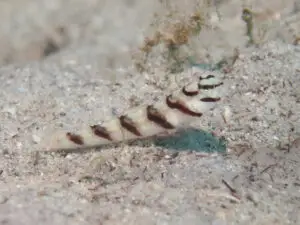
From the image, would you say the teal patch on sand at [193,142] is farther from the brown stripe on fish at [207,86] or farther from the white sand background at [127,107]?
the brown stripe on fish at [207,86]

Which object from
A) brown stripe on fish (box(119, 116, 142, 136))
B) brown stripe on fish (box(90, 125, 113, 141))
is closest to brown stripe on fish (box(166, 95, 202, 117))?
brown stripe on fish (box(119, 116, 142, 136))

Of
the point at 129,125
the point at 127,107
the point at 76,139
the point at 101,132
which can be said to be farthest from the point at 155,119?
the point at 127,107

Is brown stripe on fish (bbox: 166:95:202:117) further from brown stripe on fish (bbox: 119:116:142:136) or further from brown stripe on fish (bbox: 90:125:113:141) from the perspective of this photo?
brown stripe on fish (bbox: 90:125:113:141)

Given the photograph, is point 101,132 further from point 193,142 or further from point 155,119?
point 193,142

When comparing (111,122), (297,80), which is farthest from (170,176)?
(297,80)

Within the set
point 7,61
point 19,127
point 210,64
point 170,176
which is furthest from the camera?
point 7,61

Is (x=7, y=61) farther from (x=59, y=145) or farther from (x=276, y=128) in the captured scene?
(x=276, y=128)

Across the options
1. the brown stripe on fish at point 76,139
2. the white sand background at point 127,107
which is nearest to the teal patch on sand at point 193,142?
the white sand background at point 127,107
